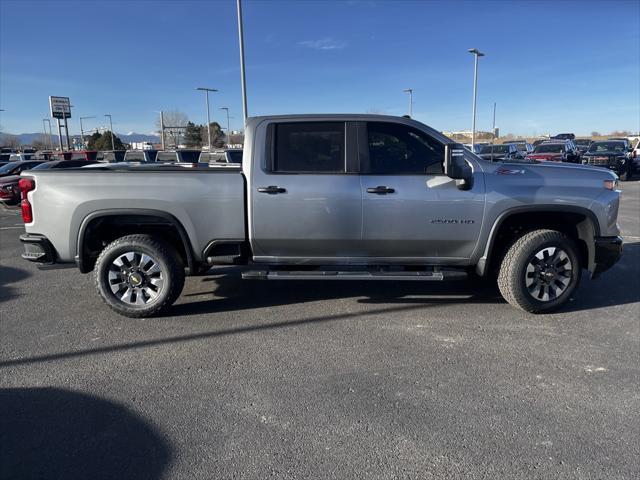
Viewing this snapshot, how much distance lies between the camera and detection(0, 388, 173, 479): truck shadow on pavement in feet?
8.47

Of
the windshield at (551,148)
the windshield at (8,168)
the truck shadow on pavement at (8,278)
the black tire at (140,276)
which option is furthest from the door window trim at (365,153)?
the windshield at (551,148)

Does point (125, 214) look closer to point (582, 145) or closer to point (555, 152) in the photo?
point (555, 152)

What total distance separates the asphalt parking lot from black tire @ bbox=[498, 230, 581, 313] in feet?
0.69

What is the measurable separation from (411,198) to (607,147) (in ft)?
79.5

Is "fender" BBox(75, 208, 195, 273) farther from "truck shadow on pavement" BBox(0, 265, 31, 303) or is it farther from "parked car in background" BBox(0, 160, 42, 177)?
"parked car in background" BBox(0, 160, 42, 177)

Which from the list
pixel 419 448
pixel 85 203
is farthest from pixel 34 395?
pixel 419 448

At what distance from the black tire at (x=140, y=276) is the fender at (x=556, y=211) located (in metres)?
3.17

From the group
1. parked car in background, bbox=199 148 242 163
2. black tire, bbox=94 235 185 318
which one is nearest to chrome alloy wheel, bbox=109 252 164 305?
black tire, bbox=94 235 185 318

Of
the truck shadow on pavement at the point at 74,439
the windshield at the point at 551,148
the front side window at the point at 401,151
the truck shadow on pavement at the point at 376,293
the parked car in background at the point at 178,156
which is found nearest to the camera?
the truck shadow on pavement at the point at 74,439

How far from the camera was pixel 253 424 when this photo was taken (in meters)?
3.01

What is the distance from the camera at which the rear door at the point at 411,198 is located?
4656 mm

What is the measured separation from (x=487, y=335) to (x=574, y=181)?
6.04 feet

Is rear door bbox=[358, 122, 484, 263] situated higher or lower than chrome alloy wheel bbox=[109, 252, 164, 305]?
higher

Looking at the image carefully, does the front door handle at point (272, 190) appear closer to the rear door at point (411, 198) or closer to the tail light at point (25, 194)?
the rear door at point (411, 198)
